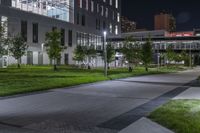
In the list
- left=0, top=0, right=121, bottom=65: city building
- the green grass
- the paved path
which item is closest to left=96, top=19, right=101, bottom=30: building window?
left=0, top=0, right=121, bottom=65: city building

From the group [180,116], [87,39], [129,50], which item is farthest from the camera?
[87,39]

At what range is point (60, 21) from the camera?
79.1 m

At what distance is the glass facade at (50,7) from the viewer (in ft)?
228

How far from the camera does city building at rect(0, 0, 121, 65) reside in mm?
64688

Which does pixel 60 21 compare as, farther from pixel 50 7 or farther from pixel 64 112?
pixel 64 112

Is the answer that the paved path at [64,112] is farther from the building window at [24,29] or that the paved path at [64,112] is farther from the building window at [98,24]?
the building window at [98,24]

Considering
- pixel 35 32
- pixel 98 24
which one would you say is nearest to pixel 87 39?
pixel 98 24

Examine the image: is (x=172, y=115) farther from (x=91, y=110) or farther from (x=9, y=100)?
(x=9, y=100)

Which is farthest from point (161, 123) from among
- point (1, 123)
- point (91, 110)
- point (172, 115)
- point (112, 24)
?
point (112, 24)

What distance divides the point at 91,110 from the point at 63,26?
6873 centimetres

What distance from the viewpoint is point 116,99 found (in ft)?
54.3

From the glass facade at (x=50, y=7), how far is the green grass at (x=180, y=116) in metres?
57.3

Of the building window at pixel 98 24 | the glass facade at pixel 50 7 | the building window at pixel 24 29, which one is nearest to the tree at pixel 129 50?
the building window at pixel 24 29

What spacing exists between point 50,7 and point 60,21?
3819 millimetres
